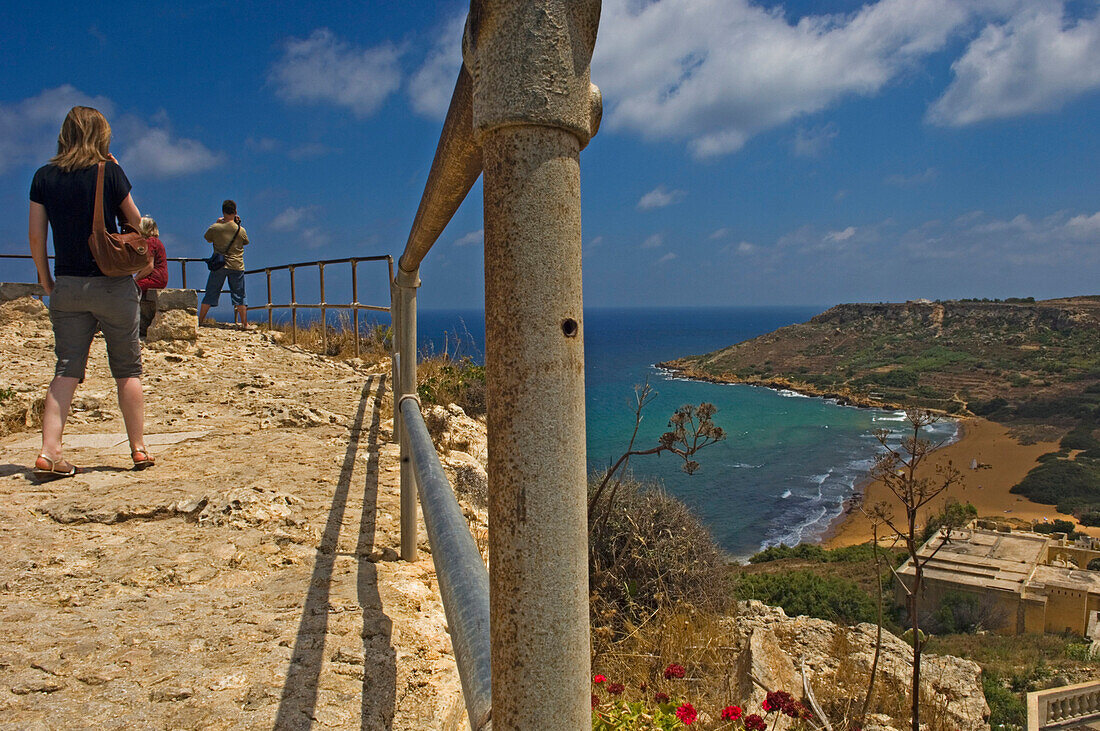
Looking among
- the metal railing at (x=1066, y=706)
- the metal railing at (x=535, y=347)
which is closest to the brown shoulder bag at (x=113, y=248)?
the metal railing at (x=535, y=347)

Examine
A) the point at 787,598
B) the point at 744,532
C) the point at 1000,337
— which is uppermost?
the point at 1000,337

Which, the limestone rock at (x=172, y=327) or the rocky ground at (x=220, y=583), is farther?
the limestone rock at (x=172, y=327)

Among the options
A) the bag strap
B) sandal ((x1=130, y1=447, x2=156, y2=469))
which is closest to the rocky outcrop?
sandal ((x1=130, y1=447, x2=156, y2=469))

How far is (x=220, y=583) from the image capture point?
225 centimetres

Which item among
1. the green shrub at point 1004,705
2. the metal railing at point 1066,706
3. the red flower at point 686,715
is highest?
the red flower at point 686,715

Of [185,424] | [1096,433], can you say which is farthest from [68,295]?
[1096,433]

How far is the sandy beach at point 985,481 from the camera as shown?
28.8 metres

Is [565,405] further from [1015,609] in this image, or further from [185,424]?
[1015,609]

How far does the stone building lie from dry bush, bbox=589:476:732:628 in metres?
11.8

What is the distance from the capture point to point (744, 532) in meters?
27.5

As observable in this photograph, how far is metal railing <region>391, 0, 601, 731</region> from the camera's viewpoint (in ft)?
2.06

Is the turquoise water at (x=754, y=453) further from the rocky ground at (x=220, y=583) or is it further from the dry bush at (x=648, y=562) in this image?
the rocky ground at (x=220, y=583)

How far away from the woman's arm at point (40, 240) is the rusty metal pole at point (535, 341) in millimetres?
3470

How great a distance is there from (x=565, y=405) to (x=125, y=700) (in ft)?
5.07
